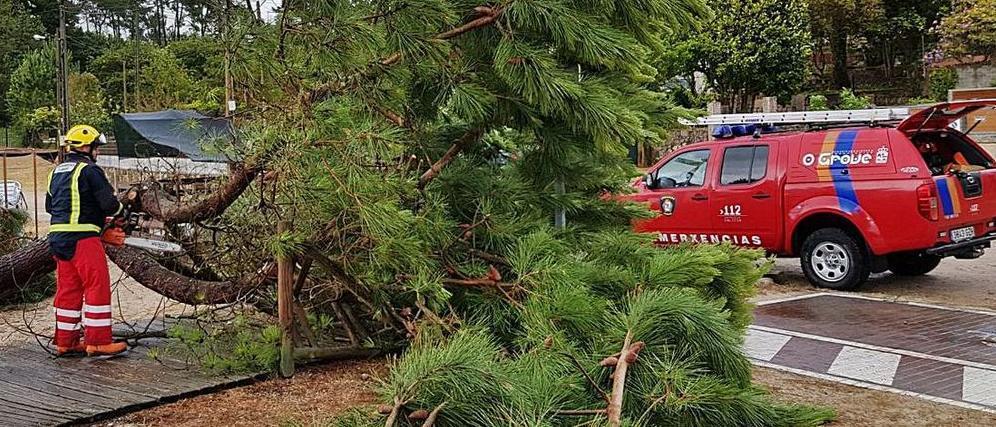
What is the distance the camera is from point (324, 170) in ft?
14.4

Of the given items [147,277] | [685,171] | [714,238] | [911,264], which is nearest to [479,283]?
[147,277]

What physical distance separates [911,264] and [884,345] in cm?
396

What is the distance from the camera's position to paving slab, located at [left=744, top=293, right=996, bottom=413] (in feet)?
20.0

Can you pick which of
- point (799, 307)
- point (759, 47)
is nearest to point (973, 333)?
point (799, 307)

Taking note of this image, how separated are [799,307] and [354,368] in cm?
497

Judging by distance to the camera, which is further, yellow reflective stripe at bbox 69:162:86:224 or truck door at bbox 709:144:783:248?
truck door at bbox 709:144:783:248

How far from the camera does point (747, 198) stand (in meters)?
10.5

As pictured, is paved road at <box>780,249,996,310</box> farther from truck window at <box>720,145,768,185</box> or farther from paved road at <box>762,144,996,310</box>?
truck window at <box>720,145,768,185</box>

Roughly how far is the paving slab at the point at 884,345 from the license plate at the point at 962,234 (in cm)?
84

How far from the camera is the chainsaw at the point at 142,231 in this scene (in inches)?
252

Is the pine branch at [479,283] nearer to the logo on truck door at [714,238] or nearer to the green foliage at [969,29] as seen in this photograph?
the logo on truck door at [714,238]

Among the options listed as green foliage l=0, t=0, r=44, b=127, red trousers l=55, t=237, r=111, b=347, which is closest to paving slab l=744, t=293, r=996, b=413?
red trousers l=55, t=237, r=111, b=347

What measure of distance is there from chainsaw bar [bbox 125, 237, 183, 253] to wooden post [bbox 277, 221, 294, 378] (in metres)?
1.19

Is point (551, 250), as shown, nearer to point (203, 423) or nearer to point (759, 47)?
point (203, 423)
